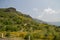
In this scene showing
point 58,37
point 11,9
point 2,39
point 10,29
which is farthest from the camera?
point 11,9

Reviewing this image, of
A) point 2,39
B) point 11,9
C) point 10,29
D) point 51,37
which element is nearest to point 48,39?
point 51,37

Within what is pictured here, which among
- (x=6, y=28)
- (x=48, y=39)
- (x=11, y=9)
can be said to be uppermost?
(x=11, y=9)

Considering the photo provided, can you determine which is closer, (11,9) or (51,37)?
(51,37)

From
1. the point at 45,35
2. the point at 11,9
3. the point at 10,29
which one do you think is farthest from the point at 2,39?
the point at 11,9

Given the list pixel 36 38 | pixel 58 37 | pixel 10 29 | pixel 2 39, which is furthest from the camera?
pixel 10 29

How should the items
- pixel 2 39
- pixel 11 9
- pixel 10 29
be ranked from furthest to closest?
pixel 11 9 < pixel 10 29 < pixel 2 39

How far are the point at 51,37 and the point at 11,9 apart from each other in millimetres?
51927

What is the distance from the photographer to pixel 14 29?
30.8 m

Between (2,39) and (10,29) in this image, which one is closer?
(2,39)

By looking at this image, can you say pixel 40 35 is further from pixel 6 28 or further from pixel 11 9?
pixel 11 9

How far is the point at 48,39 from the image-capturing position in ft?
70.6

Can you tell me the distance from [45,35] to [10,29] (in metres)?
9.48

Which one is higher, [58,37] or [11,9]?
[11,9]

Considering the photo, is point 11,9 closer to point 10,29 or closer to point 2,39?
point 10,29
